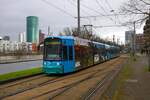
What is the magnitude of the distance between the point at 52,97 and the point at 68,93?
1693 mm

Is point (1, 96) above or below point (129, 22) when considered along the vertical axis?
below

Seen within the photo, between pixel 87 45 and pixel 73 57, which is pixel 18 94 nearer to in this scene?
pixel 73 57

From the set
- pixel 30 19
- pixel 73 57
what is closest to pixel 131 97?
pixel 73 57

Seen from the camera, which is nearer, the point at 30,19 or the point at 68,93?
the point at 68,93

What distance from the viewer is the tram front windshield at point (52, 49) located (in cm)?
2356

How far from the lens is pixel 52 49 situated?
77.7 feet

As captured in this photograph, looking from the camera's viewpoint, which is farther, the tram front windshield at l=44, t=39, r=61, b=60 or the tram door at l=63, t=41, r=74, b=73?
the tram door at l=63, t=41, r=74, b=73

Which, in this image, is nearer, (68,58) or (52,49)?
(52,49)

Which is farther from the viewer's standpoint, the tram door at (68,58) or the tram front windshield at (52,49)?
the tram door at (68,58)

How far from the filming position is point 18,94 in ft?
45.3

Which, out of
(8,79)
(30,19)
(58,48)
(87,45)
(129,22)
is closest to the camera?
(8,79)

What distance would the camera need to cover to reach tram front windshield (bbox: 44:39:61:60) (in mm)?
23562

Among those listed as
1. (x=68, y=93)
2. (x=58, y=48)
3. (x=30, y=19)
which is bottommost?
(x=68, y=93)

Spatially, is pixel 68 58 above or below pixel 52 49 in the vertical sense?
below
